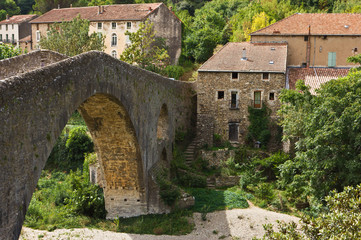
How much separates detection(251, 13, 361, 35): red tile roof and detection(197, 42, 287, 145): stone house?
115 inches

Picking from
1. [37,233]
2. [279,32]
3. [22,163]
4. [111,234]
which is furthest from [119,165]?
[279,32]

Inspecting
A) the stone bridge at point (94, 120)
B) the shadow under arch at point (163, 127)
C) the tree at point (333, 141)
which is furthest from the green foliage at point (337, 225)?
the shadow under arch at point (163, 127)

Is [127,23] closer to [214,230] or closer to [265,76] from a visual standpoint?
[265,76]

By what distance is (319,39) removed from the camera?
3288 cm

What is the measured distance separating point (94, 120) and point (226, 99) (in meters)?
14.4

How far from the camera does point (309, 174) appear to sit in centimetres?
2036

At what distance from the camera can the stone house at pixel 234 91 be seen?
29.8m

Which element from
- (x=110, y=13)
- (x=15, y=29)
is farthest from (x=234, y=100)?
(x=15, y=29)

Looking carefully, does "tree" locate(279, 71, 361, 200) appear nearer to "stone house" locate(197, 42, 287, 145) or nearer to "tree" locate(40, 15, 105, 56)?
"stone house" locate(197, 42, 287, 145)

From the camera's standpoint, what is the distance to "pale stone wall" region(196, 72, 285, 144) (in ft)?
97.8

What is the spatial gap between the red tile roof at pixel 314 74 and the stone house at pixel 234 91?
1.27 meters

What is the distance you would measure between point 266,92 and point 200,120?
4.87 m

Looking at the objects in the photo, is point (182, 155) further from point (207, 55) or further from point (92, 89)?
point (207, 55)

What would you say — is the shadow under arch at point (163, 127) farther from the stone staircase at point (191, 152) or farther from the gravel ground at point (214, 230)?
the gravel ground at point (214, 230)
